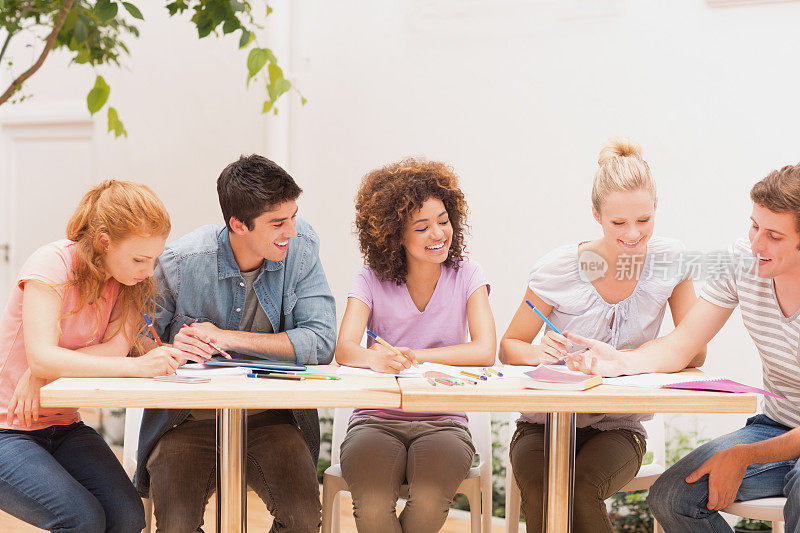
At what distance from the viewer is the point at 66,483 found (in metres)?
2.04

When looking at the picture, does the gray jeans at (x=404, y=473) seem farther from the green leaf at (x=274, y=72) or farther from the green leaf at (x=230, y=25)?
the green leaf at (x=274, y=72)

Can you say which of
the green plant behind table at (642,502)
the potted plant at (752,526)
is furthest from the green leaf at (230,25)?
the potted plant at (752,526)

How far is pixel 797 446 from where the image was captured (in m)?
2.14

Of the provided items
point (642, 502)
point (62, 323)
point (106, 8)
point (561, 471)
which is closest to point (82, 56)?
point (106, 8)

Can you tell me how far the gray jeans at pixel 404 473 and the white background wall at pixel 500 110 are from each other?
1.64 m

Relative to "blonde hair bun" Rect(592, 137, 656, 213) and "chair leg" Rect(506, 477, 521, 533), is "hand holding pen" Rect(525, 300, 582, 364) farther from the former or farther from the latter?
"chair leg" Rect(506, 477, 521, 533)

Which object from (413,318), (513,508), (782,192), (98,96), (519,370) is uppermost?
(98,96)

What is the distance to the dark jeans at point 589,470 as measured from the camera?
2.29 m

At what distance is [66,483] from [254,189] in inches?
37.5

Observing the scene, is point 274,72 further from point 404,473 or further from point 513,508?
point 513,508

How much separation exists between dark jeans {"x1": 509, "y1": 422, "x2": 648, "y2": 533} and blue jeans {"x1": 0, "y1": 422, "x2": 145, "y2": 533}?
1.07 meters

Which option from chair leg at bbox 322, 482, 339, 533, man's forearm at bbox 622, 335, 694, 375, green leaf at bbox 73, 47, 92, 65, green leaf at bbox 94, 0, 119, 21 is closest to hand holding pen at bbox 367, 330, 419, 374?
chair leg at bbox 322, 482, 339, 533

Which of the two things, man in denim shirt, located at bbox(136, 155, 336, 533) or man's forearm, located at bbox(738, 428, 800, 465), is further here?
man in denim shirt, located at bbox(136, 155, 336, 533)

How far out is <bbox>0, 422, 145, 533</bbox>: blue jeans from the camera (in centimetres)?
200
